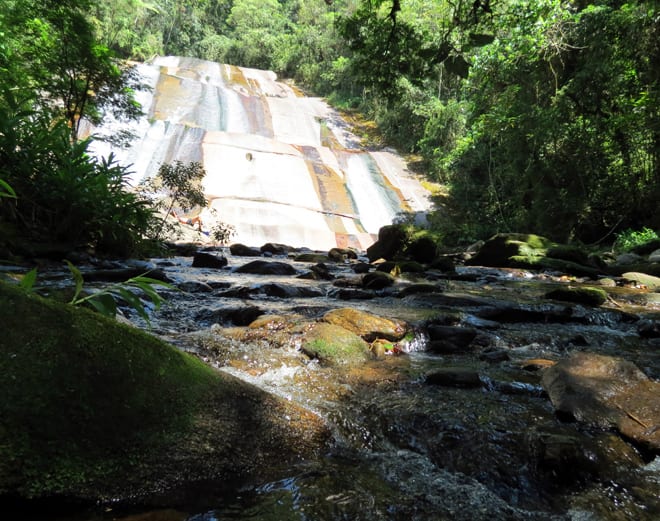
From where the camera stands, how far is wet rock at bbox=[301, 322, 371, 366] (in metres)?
3.22

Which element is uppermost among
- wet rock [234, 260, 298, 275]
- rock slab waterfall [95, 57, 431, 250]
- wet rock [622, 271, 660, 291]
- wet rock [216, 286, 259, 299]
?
rock slab waterfall [95, 57, 431, 250]

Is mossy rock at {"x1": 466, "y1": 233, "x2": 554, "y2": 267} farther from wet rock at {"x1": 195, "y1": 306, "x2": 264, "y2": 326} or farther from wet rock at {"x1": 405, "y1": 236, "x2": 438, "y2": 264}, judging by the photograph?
wet rock at {"x1": 195, "y1": 306, "x2": 264, "y2": 326}

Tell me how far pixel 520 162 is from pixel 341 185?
36.0ft

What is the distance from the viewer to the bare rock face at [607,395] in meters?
2.13

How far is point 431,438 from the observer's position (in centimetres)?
206

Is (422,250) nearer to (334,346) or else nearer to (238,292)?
(238,292)

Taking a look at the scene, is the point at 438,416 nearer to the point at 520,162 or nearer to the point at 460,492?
the point at 460,492

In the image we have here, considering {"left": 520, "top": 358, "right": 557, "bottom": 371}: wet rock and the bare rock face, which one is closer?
the bare rock face

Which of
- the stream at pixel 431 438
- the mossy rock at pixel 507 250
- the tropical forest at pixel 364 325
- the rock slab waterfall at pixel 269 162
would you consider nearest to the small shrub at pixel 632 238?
the tropical forest at pixel 364 325

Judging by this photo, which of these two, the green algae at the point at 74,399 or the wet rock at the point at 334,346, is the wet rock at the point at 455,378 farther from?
the green algae at the point at 74,399

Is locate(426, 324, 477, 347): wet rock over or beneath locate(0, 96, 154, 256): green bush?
beneath

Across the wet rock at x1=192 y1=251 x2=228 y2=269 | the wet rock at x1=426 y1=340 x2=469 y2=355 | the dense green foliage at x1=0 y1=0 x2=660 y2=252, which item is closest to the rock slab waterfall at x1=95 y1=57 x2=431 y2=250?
the dense green foliage at x1=0 y1=0 x2=660 y2=252

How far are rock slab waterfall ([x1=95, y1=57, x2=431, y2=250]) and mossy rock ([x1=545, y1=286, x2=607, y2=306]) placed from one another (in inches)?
529

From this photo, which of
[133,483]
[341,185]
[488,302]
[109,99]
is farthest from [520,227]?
[133,483]
